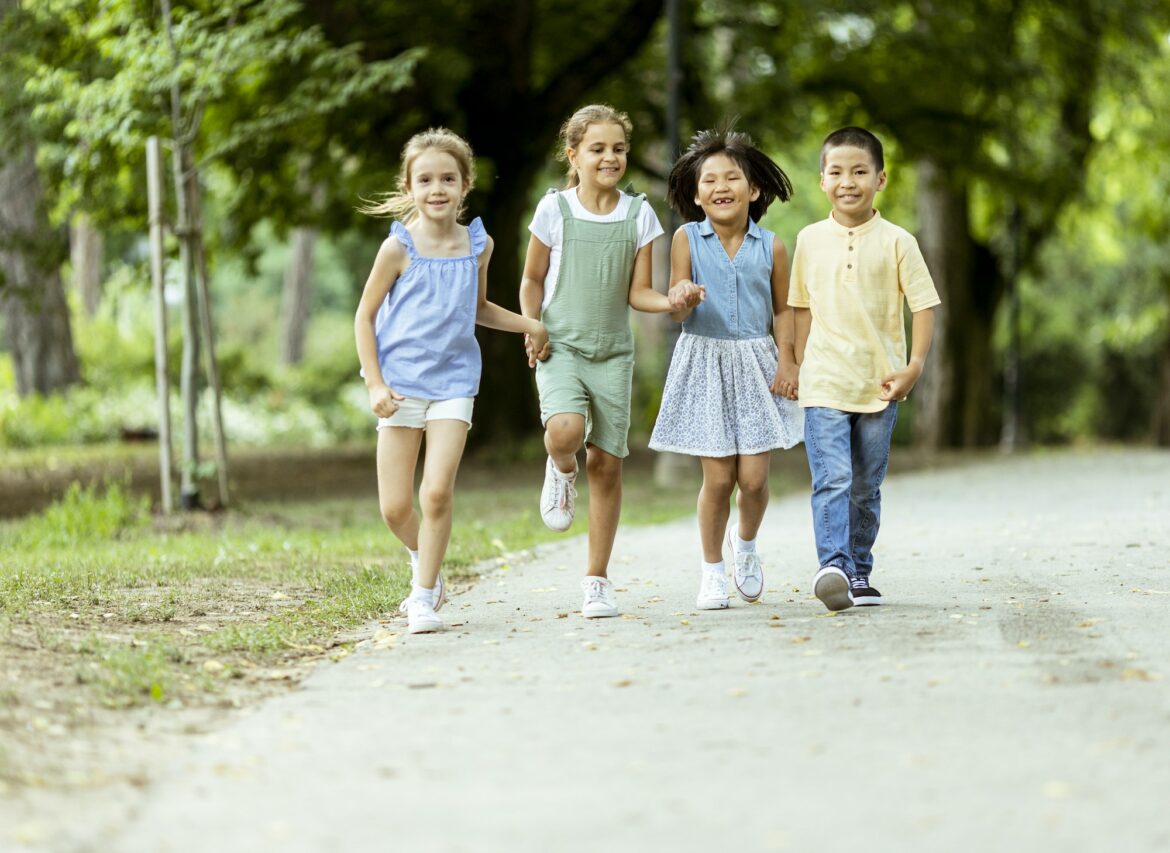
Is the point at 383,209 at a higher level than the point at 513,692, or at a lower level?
higher

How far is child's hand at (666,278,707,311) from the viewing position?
605cm

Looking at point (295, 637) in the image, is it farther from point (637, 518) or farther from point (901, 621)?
point (637, 518)

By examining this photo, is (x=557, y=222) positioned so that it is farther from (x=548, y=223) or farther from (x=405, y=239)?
(x=405, y=239)

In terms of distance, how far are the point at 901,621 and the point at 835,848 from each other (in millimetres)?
2842

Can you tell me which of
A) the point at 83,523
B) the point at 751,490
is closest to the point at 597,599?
the point at 751,490

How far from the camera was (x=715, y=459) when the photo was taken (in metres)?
6.54

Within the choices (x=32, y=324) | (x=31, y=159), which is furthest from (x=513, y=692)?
(x=32, y=324)

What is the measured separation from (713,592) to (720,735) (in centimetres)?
239

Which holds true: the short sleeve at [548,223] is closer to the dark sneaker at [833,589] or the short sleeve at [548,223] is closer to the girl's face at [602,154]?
the girl's face at [602,154]

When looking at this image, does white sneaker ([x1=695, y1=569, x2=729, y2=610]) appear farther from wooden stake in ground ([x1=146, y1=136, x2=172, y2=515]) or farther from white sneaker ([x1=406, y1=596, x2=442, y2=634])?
wooden stake in ground ([x1=146, y1=136, x2=172, y2=515])

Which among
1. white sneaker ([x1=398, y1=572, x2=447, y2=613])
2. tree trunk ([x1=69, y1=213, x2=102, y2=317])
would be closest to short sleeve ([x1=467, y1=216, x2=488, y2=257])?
white sneaker ([x1=398, y1=572, x2=447, y2=613])

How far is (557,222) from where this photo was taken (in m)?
6.28

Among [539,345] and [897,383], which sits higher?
[539,345]

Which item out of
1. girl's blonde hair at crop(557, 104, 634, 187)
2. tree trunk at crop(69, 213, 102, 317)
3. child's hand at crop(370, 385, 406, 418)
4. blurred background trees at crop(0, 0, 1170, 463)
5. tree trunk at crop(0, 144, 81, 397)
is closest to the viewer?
child's hand at crop(370, 385, 406, 418)
